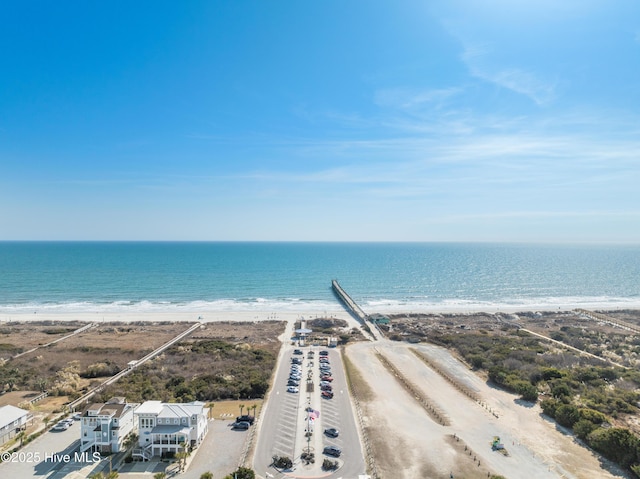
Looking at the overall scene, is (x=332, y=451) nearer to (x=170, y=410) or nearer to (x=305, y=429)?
(x=305, y=429)

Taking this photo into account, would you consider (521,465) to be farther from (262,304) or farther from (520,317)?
(262,304)

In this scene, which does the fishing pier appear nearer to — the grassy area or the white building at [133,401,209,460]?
the grassy area

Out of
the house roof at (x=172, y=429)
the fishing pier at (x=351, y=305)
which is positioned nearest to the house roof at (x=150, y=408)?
the house roof at (x=172, y=429)

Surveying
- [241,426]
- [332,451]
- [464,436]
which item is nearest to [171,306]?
[241,426]

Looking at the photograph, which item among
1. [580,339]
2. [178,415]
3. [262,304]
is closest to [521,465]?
[178,415]

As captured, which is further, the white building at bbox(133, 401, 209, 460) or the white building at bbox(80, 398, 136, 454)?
the white building at bbox(80, 398, 136, 454)

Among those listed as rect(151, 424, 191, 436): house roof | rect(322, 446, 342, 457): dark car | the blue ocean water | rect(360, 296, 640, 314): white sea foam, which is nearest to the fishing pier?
the blue ocean water
